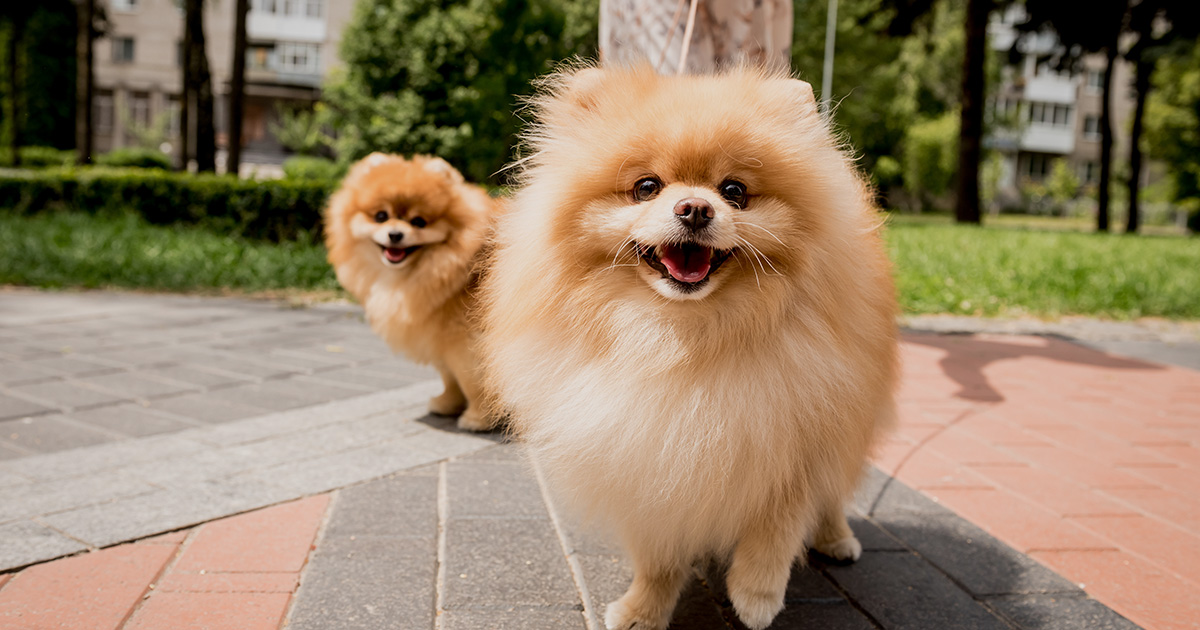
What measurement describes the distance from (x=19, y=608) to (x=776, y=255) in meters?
2.22

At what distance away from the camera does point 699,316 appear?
77.1 inches

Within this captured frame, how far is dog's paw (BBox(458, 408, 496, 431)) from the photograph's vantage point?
4.04 metres

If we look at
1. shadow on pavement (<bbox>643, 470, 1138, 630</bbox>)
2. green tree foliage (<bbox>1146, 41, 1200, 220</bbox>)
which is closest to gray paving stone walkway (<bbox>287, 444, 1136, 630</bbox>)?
shadow on pavement (<bbox>643, 470, 1138, 630</bbox>)

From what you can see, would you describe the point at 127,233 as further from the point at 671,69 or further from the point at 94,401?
the point at 671,69

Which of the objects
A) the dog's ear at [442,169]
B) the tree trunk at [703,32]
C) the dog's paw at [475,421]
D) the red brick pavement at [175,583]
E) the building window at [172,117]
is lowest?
the red brick pavement at [175,583]

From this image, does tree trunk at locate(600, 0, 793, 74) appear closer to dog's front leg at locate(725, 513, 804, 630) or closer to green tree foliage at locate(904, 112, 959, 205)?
dog's front leg at locate(725, 513, 804, 630)

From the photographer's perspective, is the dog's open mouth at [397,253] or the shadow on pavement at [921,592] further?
the dog's open mouth at [397,253]

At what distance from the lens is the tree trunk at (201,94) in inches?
544

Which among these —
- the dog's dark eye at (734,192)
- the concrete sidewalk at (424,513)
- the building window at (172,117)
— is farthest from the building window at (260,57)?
the dog's dark eye at (734,192)

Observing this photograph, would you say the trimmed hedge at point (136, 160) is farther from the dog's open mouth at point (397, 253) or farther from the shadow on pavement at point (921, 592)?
the shadow on pavement at point (921, 592)

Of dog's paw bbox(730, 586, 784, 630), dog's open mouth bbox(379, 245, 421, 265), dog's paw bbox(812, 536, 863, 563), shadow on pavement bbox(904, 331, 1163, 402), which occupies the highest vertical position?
dog's open mouth bbox(379, 245, 421, 265)

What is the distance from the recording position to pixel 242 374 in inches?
→ 198

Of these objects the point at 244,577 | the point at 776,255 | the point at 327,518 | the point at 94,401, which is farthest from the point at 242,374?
the point at 776,255

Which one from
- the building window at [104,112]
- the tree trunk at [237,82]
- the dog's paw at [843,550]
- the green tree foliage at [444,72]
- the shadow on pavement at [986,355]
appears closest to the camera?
the dog's paw at [843,550]
